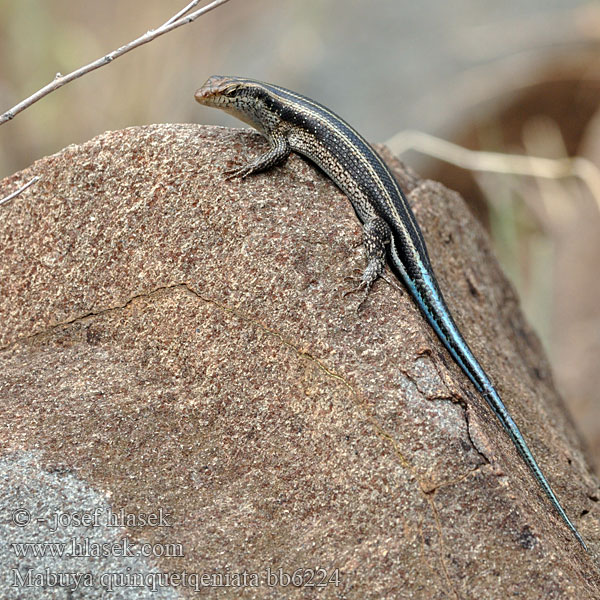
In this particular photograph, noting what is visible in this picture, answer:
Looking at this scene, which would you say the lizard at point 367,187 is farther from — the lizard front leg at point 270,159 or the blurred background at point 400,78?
the blurred background at point 400,78

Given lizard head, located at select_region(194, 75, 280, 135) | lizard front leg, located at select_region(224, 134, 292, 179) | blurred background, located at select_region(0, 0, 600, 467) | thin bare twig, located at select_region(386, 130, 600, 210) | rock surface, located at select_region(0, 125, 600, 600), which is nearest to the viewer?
rock surface, located at select_region(0, 125, 600, 600)

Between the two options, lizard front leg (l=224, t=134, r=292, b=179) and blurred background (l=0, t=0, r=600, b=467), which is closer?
lizard front leg (l=224, t=134, r=292, b=179)

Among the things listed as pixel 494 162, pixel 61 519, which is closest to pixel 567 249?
pixel 494 162

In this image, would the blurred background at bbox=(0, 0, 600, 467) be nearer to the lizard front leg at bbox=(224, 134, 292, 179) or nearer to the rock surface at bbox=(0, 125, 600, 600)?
the lizard front leg at bbox=(224, 134, 292, 179)

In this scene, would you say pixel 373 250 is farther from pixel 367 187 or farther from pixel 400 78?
pixel 400 78

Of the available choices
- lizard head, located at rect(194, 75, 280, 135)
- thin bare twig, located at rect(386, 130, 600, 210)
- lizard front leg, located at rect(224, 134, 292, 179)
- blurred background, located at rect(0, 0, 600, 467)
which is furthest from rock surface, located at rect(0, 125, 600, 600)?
blurred background, located at rect(0, 0, 600, 467)

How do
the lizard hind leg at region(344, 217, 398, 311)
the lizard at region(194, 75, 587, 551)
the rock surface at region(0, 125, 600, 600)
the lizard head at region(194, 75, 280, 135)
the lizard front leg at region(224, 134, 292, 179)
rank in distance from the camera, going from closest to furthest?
the rock surface at region(0, 125, 600, 600), the lizard hind leg at region(344, 217, 398, 311), the lizard at region(194, 75, 587, 551), the lizard front leg at region(224, 134, 292, 179), the lizard head at region(194, 75, 280, 135)

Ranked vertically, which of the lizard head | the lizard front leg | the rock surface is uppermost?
the lizard head

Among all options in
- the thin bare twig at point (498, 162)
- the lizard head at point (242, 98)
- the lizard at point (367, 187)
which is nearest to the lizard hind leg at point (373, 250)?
the lizard at point (367, 187)
